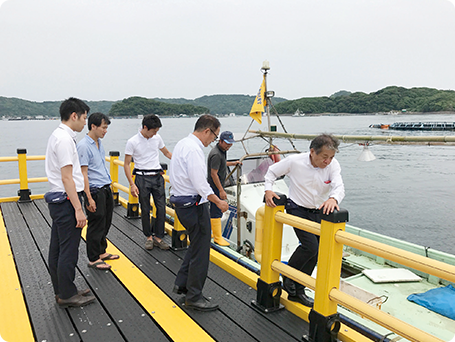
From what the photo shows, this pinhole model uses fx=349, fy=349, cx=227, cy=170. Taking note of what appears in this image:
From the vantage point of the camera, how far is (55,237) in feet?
10.4

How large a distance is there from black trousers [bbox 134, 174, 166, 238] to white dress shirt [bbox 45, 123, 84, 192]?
171 centimetres

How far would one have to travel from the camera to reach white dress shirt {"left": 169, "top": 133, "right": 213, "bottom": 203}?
119 inches

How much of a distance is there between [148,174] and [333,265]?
2.98m

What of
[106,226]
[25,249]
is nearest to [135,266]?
[106,226]

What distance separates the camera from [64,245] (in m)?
3.12

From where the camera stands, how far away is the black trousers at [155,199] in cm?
480

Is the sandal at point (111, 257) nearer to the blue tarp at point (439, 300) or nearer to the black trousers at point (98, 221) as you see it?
the black trousers at point (98, 221)

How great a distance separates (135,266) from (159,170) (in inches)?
53.1

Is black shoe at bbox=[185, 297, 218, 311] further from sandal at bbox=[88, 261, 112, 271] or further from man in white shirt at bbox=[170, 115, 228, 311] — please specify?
sandal at bbox=[88, 261, 112, 271]

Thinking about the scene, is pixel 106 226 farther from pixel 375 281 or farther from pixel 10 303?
pixel 375 281

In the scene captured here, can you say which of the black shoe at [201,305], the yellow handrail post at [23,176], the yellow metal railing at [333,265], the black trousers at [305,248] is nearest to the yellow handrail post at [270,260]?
the yellow metal railing at [333,265]

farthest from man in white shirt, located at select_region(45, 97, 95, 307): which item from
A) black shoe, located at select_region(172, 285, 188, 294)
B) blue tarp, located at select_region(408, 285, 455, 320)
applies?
blue tarp, located at select_region(408, 285, 455, 320)

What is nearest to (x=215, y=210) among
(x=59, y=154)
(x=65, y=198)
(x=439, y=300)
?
(x=65, y=198)

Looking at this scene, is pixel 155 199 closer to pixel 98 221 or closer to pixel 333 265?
pixel 98 221
